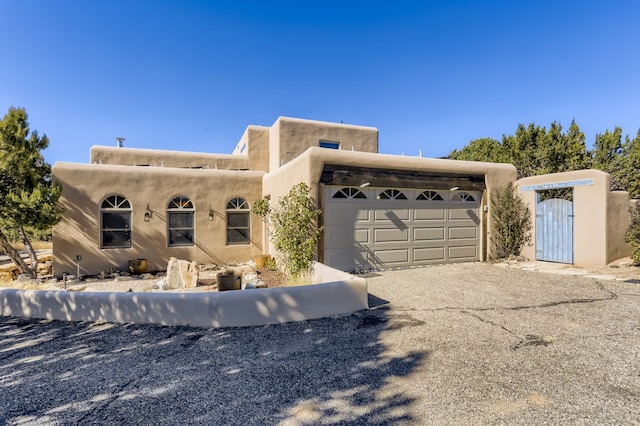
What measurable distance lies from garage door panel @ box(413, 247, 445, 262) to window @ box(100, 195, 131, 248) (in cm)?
1005

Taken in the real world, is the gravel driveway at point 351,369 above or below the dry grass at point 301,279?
below

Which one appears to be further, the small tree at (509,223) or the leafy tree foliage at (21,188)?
the small tree at (509,223)

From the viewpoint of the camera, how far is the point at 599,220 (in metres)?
9.24

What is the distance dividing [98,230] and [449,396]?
11725mm

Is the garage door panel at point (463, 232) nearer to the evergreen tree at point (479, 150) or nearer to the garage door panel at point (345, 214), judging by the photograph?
the garage door panel at point (345, 214)

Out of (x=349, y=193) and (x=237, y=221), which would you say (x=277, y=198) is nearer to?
(x=237, y=221)

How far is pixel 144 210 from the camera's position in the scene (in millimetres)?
10930

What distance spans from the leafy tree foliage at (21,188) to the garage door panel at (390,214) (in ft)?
33.4

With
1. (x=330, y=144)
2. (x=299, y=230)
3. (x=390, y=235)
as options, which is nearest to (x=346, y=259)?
(x=390, y=235)

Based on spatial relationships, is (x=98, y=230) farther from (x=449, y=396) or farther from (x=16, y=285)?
(x=449, y=396)

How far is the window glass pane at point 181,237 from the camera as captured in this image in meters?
11.3

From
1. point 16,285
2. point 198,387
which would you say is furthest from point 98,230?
point 198,387

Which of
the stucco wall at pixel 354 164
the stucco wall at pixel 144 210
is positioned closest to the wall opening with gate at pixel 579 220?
the stucco wall at pixel 354 164

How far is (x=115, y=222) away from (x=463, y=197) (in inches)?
489
